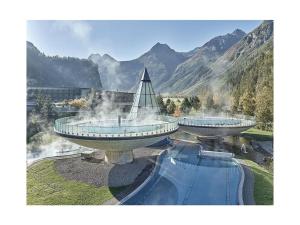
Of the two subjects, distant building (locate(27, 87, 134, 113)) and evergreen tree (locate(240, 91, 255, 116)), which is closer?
distant building (locate(27, 87, 134, 113))

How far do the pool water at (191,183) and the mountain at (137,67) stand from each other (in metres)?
2.66

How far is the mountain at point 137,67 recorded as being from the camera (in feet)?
26.7

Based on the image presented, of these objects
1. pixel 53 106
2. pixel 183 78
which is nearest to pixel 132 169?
pixel 53 106

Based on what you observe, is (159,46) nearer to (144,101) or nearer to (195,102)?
(144,101)

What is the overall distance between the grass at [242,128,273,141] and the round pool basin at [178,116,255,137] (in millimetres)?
210

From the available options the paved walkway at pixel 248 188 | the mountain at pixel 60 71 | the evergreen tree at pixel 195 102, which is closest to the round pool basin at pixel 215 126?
the evergreen tree at pixel 195 102

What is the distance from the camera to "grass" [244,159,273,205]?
566 cm

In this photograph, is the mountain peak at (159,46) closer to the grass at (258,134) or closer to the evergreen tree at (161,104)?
the evergreen tree at (161,104)

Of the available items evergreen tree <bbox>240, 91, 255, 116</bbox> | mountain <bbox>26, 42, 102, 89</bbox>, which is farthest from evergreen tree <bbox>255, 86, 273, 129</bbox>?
mountain <bbox>26, 42, 102, 89</bbox>

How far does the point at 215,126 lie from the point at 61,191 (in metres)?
5.15

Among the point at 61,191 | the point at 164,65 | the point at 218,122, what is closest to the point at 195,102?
the point at 218,122

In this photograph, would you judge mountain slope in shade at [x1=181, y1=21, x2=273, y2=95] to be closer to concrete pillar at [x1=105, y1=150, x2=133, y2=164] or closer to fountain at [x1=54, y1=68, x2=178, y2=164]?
fountain at [x1=54, y1=68, x2=178, y2=164]

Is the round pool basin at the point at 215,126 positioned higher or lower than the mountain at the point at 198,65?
lower

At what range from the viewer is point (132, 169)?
6.63 m
